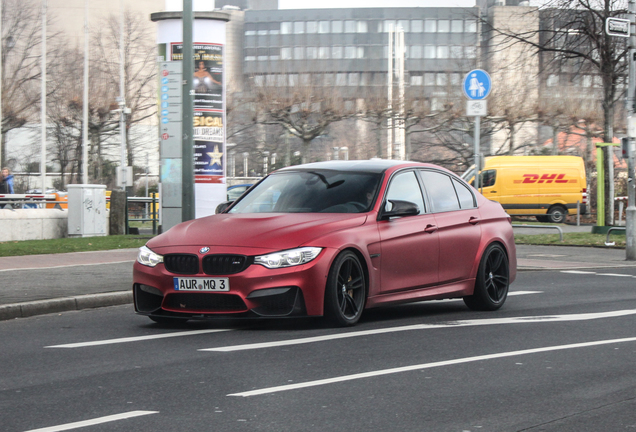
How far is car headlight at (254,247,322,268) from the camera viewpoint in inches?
316

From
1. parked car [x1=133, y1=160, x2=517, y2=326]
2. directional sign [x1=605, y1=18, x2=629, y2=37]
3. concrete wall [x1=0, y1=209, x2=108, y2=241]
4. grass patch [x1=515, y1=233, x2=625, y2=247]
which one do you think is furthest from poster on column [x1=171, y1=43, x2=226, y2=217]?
parked car [x1=133, y1=160, x2=517, y2=326]

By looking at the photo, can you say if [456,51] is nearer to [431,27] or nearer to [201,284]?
[201,284]

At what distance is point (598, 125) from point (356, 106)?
40.9 ft

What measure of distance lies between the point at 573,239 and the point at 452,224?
49.7ft

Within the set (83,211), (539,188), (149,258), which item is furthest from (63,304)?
(539,188)

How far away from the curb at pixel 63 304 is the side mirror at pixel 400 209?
3.58m

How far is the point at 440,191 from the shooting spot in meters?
10.1

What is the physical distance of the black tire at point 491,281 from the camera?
33.2 feet

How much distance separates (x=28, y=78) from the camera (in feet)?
165

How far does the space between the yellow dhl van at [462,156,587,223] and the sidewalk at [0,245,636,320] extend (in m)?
17.2

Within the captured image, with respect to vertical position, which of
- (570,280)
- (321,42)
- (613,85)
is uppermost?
(321,42)

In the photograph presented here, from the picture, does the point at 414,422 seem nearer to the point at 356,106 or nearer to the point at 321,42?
the point at 356,106

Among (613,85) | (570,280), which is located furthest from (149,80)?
(570,280)

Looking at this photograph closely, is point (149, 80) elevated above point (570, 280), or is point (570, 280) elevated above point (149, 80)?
point (149, 80)
